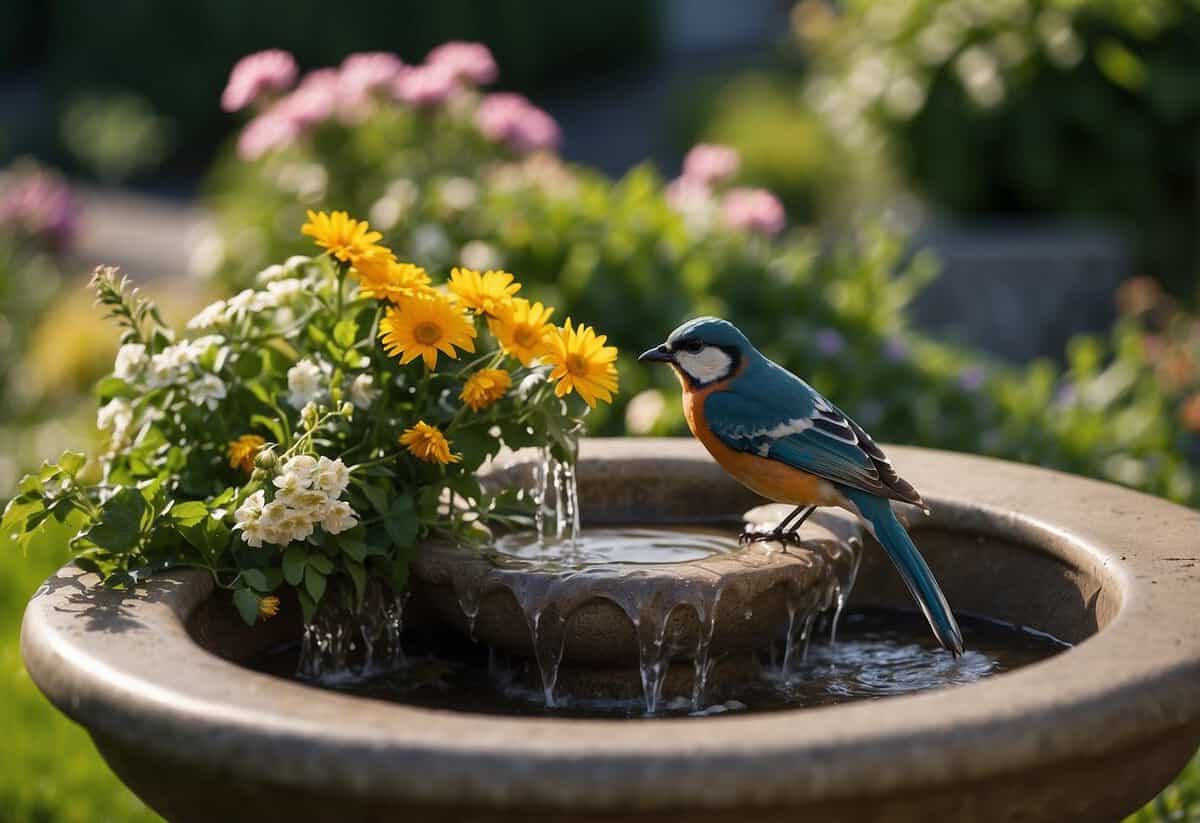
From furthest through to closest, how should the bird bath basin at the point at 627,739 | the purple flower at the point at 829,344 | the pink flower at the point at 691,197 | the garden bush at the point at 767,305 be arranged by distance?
1. the pink flower at the point at 691,197
2. the purple flower at the point at 829,344
3. the garden bush at the point at 767,305
4. the bird bath basin at the point at 627,739

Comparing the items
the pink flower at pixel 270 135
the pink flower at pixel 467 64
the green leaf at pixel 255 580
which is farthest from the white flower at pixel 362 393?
the pink flower at pixel 467 64

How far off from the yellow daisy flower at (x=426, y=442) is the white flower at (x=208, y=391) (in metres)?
0.36

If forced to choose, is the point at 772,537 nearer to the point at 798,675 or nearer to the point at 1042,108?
the point at 798,675

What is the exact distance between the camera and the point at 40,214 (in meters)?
8.55

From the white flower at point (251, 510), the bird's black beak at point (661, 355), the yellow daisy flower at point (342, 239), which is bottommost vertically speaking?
the white flower at point (251, 510)

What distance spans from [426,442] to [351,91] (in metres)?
4.36

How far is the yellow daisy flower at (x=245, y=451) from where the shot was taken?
257 centimetres

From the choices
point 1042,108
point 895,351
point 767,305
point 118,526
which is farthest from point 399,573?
point 1042,108

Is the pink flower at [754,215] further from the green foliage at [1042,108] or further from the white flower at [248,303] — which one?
the white flower at [248,303]

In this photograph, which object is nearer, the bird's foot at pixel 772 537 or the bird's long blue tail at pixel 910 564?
the bird's long blue tail at pixel 910 564

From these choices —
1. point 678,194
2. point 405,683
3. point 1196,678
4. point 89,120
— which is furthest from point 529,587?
point 89,120

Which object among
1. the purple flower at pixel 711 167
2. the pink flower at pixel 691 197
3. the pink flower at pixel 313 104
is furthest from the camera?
the pink flower at pixel 313 104

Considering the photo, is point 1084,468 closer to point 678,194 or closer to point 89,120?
point 678,194

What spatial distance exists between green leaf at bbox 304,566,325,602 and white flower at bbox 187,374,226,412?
386 millimetres
